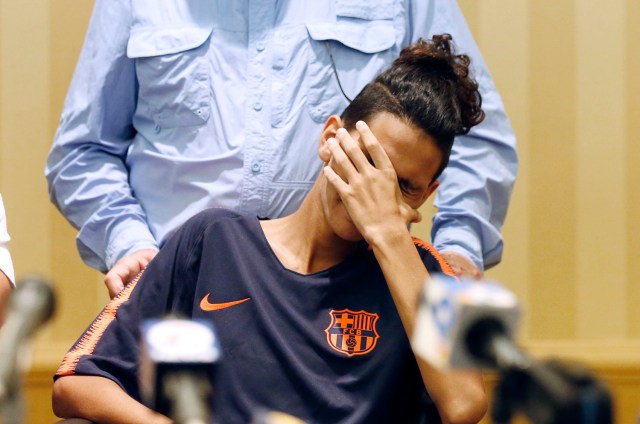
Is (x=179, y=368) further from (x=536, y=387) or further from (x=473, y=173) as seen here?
(x=473, y=173)

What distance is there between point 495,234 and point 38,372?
1.41m

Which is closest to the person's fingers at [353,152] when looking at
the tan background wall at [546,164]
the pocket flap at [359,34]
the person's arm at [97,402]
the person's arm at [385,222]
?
the person's arm at [385,222]

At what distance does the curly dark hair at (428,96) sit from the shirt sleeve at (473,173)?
31cm

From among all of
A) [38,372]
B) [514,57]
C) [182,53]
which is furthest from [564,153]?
[38,372]

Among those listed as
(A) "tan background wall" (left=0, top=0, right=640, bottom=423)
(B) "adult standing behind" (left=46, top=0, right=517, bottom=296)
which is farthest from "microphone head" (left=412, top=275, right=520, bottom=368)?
(A) "tan background wall" (left=0, top=0, right=640, bottom=423)

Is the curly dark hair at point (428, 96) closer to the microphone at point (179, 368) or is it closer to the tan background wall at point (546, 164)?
the microphone at point (179, 368)

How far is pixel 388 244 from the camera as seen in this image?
1585 millimetres

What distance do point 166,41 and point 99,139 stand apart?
0.25 metres

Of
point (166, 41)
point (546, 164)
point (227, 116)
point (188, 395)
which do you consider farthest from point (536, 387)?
point (546, 164)

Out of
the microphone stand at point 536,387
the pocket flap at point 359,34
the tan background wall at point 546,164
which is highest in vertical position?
the pocket flap at point 359,34

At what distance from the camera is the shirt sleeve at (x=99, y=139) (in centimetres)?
199

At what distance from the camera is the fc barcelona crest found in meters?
1.58

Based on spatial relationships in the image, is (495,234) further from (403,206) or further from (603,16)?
(603,16)

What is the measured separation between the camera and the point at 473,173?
6.64 ft
